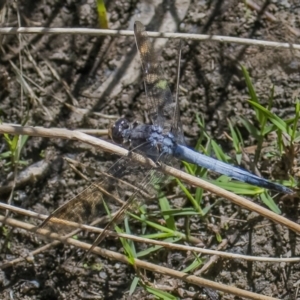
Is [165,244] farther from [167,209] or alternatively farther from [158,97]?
[158,97]

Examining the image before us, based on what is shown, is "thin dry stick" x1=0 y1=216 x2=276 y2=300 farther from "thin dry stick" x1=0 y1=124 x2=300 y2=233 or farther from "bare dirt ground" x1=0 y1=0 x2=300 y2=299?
"thin dry stick" x1=0 y1=124 x2=300 y2=233

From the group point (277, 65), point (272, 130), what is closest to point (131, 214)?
point (272, 130)

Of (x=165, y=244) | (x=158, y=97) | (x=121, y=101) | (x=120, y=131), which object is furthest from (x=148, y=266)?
(x=121, y=101)

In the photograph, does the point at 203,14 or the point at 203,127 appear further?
the point at 203,14

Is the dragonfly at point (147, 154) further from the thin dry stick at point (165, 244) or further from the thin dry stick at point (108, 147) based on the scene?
the thin dry stick at point (108, 147)

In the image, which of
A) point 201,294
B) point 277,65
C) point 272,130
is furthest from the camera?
point 277,65

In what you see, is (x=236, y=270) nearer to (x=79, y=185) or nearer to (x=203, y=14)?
(x=79, y=185)

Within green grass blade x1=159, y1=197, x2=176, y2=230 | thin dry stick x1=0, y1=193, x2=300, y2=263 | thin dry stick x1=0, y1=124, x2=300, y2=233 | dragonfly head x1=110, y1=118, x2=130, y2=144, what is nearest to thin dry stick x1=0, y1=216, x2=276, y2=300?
thin dry stick x1=0, y1=193, x2=300, y2=263
